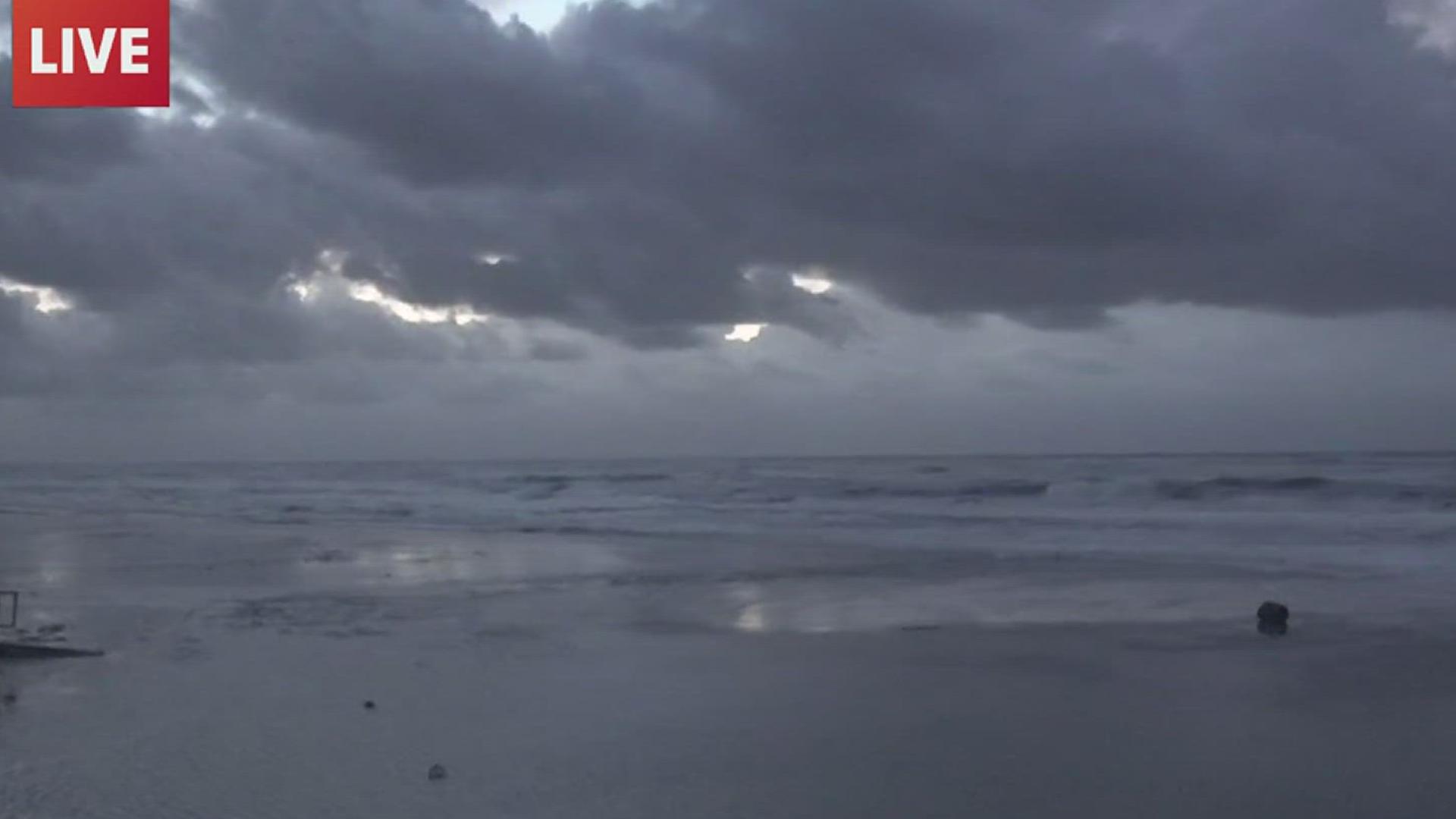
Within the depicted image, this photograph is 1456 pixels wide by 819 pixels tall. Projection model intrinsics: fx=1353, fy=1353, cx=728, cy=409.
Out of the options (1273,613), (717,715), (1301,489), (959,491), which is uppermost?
(959,491)

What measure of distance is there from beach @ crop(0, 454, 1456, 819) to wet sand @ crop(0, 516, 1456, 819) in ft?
0.13

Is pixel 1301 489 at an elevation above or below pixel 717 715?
above

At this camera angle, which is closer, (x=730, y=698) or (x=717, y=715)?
(x=717, y=715)

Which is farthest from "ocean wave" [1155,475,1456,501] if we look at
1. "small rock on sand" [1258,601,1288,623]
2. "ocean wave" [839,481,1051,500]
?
"small rock on sand" [1258,601,1288,623]

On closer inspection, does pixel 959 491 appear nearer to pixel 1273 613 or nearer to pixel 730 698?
pixel 1273 613

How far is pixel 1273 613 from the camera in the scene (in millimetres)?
15312

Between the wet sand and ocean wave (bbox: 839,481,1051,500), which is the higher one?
ocean wave (bbox: 839,481,1051,500)

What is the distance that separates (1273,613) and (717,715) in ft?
25.5

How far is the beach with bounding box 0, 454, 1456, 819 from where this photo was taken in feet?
27.8

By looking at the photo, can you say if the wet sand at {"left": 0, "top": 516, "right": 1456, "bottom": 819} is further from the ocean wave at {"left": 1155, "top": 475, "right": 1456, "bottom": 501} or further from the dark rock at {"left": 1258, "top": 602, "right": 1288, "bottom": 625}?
the ocean wave at {"left": 1155, "top": 475, "right": 1456, "bottom": 501}

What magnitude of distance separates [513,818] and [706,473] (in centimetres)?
7958

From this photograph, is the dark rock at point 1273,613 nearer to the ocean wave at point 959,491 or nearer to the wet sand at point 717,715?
the wet sand at point 717,715

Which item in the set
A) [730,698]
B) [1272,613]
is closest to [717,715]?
[730,698]

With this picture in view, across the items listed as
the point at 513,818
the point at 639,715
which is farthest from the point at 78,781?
the point at 639,715
